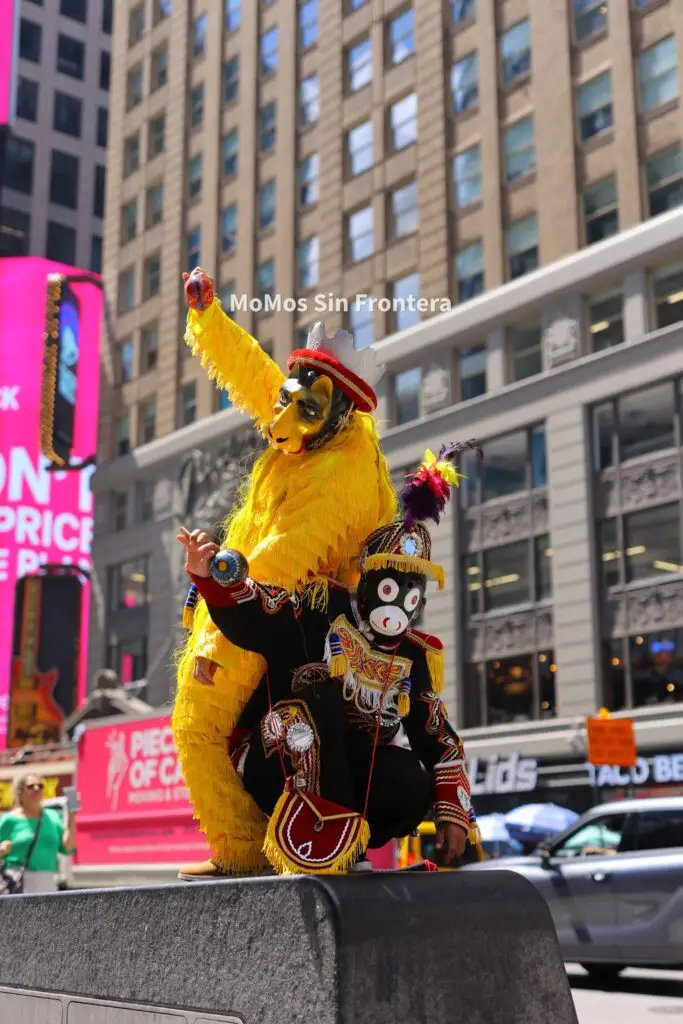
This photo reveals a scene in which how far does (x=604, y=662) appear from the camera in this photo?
2366cm

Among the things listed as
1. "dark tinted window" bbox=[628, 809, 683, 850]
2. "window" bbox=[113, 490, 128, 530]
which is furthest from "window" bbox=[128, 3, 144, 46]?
"dark tinted window" bbox=[628, 809, 683, 850]

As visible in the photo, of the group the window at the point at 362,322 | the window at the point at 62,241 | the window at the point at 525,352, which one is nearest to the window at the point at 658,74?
the window at the point at 525,352

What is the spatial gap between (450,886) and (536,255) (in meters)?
24.6

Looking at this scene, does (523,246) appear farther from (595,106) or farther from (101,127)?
(101,127)

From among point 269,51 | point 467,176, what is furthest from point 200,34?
point 467,176

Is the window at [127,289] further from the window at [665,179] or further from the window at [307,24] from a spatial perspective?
the window at [665,179]

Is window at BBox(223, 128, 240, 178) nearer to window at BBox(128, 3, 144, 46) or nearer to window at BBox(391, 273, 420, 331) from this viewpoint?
window at BBox(391, 273, 420, 331)

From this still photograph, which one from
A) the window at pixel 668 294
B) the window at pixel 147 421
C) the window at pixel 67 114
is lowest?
the window at pixel 668 294

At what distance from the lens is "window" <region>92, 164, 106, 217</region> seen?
55625 millimetres

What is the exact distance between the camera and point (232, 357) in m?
4.97

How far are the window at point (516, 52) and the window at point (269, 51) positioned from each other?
884 centimetres

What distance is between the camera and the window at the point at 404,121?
98.6 feet

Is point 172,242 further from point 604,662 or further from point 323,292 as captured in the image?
point 604,662

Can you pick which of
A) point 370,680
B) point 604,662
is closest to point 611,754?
point 604,662
